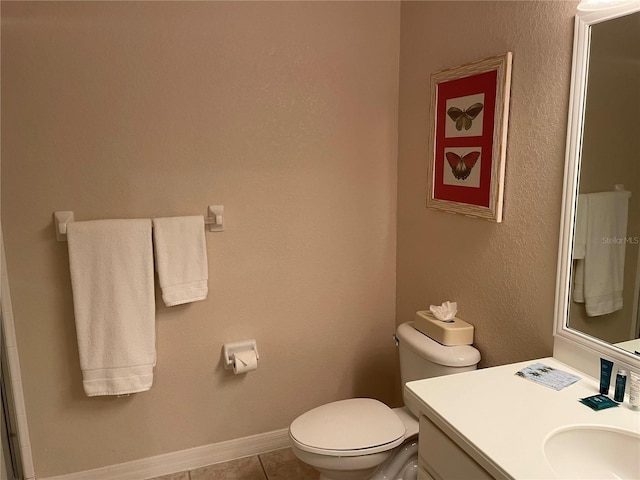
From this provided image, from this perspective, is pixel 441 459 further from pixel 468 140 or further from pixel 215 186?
pixel 215 186

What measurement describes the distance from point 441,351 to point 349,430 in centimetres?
46

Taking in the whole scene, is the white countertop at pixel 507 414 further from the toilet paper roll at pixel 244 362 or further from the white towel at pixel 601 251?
the toilet paper roll at pixel 244 362

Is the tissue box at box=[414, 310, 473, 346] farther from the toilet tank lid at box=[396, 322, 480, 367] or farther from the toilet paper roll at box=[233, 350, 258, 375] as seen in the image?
the toilet paper roll at box=[233, 350, 258, 375]

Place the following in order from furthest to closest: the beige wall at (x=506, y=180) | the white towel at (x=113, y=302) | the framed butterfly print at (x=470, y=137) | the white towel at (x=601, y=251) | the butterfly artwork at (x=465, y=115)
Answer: the white towel at (x=113, y=302) < the butterfly artwork at (x=465, y=115) < the framed butterfly print at (x=470, y=137) < the beige wall at (x=506, y=180) < the white towel at (x=601, y=251)

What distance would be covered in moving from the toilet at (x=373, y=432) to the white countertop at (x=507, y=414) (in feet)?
1.22

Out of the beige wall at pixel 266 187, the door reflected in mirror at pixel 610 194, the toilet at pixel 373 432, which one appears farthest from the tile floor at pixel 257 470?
the door reflected in mirror at pixel 610 194

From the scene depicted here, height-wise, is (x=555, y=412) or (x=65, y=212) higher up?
(x=65, y=212)

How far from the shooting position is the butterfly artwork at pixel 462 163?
1881 millimetres

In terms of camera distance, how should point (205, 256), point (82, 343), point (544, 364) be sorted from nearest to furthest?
point (544, 364), point (82, 343), point (205, 256)

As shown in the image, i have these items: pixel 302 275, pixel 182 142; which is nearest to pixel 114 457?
pixel 302 275

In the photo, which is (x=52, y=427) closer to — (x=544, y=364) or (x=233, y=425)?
(x=233, y=425)

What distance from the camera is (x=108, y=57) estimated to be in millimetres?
1938

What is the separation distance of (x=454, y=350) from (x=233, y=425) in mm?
1183

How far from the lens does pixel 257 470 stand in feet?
7.64
